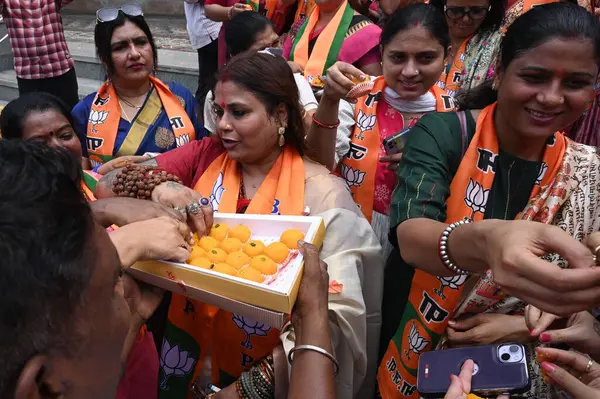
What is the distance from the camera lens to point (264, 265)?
5.28 feet

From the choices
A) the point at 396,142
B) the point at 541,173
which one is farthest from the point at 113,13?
the point at 541,173

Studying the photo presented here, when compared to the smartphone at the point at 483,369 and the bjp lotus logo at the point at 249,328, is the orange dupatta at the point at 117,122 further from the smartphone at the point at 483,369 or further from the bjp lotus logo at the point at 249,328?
the smartphone at the point at 483,369

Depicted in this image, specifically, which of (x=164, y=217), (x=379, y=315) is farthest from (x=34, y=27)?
(x=379, y=315)

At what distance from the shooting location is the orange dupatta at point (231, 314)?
1915 millimetres

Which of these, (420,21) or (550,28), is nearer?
(550,28)

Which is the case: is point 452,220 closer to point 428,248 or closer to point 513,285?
point 428,248

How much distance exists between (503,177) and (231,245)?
959 mm

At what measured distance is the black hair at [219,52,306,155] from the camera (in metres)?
2.21

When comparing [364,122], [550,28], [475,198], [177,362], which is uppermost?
[550,28]

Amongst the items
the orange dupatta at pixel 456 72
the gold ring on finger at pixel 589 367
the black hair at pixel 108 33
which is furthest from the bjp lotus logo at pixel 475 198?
the black hair at pixel 108 33

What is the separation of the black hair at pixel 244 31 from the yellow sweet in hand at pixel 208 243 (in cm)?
221

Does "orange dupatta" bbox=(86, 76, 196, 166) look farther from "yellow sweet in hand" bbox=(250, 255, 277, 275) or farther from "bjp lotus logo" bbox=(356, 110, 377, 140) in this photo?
"yellow sweet in hand" bbox=(250, 255, 277, 275)

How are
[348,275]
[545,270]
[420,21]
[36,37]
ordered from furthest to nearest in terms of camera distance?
[36,37]
[420,21]
[348,275]
[545,270]

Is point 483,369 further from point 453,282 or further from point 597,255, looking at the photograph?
point 597,255
